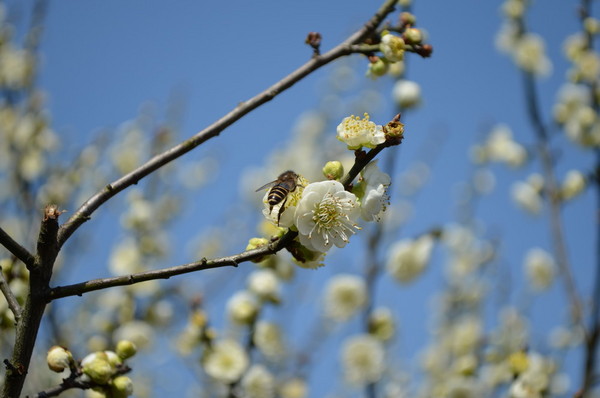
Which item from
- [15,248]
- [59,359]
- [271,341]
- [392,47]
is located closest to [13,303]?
[15,248]

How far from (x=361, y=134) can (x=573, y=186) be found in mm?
3885

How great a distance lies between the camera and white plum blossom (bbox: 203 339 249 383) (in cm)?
362

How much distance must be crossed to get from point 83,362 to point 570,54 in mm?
4998

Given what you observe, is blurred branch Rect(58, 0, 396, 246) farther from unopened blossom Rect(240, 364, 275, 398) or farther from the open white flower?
unopened blossom Rect(240, 364, 275, 398)

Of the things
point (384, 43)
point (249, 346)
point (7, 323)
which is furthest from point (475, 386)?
point (7, 323)

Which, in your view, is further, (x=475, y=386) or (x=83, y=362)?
(x=475, y=386)

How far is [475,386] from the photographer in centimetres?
373

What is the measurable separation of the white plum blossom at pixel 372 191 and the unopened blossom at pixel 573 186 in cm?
359

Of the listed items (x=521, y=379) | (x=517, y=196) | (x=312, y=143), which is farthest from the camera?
(x=312, y=143)

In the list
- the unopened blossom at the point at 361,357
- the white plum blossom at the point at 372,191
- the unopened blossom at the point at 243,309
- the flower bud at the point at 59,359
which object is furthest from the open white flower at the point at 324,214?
the unopened blossom at the point at 361,357

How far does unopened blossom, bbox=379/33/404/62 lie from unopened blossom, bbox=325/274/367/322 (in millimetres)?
3094

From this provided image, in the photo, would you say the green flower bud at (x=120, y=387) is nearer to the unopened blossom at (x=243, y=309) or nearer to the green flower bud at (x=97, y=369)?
the green flower bud at (x=97, y=369)

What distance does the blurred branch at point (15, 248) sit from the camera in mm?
1225

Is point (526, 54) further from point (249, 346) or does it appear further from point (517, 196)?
point (249, 346)
